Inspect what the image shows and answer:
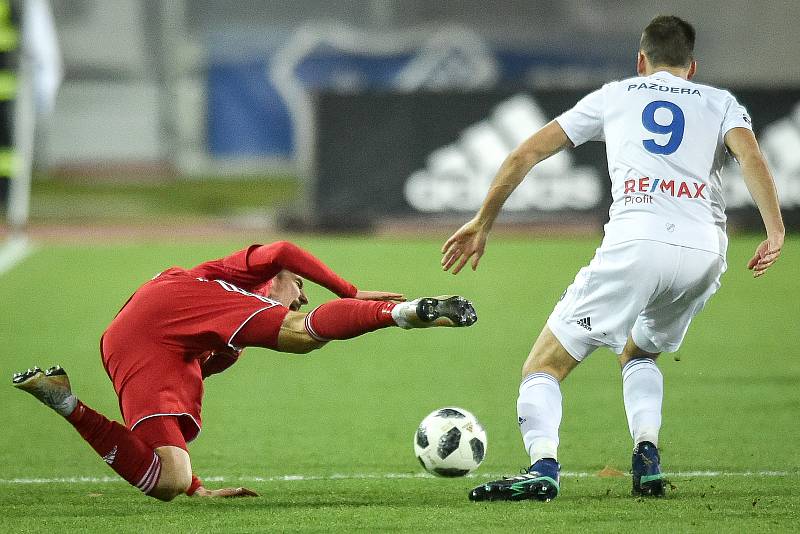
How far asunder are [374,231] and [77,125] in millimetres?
6997

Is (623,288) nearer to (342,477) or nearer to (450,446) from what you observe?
(450,446)

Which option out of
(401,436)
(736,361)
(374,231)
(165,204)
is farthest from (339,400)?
(165,204)

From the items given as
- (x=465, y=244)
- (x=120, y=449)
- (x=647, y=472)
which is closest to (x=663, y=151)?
(x=465, y=244)

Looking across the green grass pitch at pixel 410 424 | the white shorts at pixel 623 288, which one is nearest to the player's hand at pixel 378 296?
the white shorts at pixel 623 288

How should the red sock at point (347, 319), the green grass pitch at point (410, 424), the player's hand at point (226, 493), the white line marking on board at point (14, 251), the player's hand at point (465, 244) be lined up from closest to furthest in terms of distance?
the green grass pitch at point (410, 424), the red sock at point (347, 319), the player's hand at point (465, 244), the player's hand at point (226, 493), the white line marking on board at point (14, 251)

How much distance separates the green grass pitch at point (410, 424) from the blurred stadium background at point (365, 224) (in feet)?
0.09

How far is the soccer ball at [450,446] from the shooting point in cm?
531

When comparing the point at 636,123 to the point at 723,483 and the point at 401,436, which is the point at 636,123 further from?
the point at 401,436

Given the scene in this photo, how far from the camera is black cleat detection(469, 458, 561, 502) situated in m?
5.03

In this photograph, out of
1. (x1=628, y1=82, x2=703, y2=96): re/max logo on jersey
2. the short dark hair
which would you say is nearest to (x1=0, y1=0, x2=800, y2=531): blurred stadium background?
(x1=628, y1=82, x2=703, y2=96): re/max logo on jersey

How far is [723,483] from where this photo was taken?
558 centimetres

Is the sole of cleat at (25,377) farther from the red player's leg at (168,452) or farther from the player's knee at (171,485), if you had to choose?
the player's knee at (171,485)

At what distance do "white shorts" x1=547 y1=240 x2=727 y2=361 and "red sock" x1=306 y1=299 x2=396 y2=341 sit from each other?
0.69 meters

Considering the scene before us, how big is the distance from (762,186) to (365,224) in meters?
13.1
